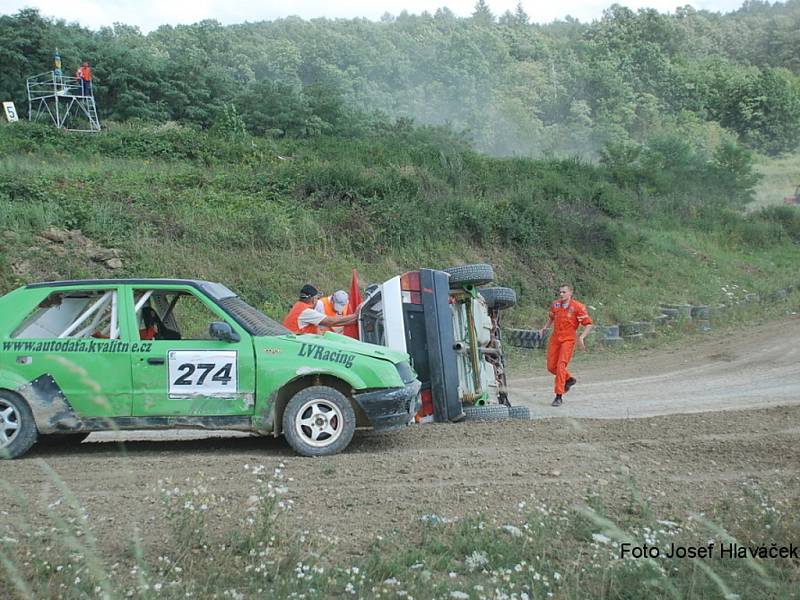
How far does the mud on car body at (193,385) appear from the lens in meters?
7.75

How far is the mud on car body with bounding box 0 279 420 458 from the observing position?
7.75 m

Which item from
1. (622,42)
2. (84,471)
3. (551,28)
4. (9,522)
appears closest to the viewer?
(9,522)

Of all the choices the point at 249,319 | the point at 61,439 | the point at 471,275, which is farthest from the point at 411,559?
the point at 61,439

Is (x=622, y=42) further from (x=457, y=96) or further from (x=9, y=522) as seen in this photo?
(x=9, y=522)

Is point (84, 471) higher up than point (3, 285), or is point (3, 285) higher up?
point (3, 285)

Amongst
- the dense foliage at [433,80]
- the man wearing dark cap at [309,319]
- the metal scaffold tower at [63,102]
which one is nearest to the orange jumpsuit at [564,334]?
the man wearing dark cap at [309,319]

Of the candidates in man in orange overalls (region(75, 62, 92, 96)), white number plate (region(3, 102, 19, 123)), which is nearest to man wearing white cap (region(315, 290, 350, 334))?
white number plate (region(3, 102, 19, 123))

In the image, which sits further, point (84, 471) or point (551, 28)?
point (551, 28)

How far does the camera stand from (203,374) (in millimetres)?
7840

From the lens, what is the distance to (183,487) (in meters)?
6.52

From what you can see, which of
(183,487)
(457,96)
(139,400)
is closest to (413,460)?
(183,487)

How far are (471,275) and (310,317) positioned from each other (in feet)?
6.45

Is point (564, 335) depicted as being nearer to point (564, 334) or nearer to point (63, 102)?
point (564, 334)

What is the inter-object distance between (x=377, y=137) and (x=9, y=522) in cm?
2834
